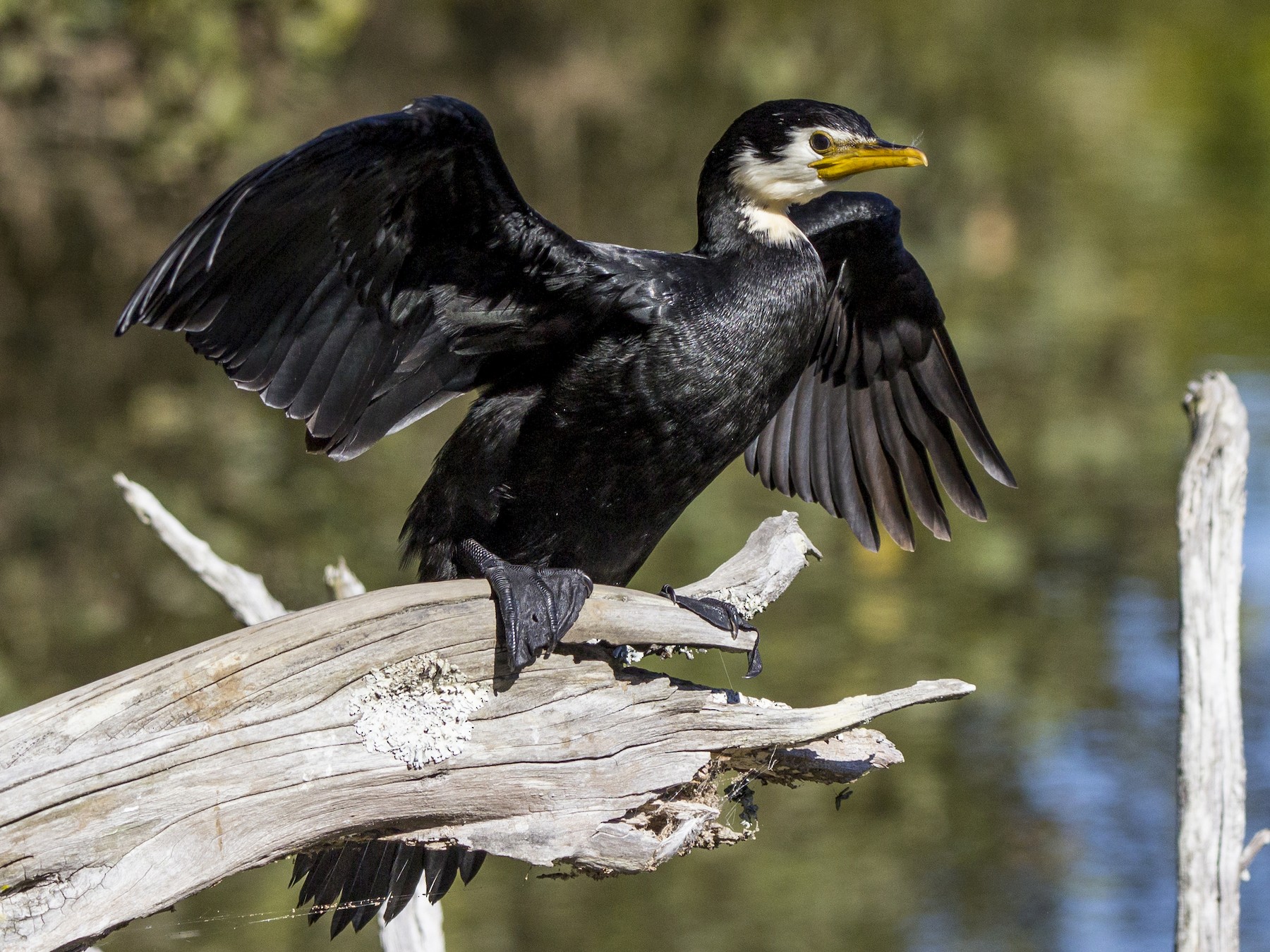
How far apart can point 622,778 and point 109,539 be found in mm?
4545

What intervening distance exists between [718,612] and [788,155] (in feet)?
3.12

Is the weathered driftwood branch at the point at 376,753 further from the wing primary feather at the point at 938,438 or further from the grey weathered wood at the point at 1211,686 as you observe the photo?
the wing primary feather at the point at 938,438

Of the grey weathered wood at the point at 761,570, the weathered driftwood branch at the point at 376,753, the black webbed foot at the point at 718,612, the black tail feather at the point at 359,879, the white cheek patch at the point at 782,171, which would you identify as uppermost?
the white cheek patch at the point at 782,171

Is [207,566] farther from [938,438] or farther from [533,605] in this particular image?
[938,438]

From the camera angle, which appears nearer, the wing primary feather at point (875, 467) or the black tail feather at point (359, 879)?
the black tail feather at point (359, 879)

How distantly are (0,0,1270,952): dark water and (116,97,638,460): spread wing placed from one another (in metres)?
2.08

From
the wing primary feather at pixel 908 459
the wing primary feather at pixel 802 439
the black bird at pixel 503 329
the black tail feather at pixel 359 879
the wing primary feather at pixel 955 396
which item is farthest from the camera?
the wing primary feather at pixel 802 439

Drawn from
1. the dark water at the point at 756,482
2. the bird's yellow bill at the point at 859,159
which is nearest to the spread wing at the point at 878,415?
the bird's yellow bill at the point at 859,159

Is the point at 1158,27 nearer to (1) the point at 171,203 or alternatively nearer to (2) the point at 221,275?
(1) the point at 171,203

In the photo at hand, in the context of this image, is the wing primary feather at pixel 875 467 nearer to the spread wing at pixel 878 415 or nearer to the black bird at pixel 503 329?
the spread wing at pixel 878 415

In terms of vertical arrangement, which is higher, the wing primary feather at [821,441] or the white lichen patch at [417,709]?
the wing primary feather at [821,441]

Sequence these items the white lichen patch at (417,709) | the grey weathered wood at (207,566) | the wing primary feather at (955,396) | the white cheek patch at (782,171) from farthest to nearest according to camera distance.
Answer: the wing primary feather at (955,396), the grey weathered wood at (207,566), the white cheek patch at (782,171), the white lichen patch at (417,709)

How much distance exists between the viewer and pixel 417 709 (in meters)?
2.76

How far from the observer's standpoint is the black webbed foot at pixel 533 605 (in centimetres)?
282
